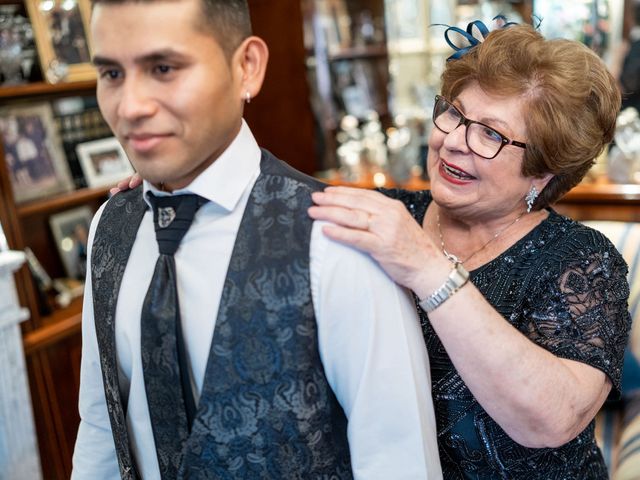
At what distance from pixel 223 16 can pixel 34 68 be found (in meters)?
1.97

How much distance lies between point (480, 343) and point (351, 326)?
0.93 ft

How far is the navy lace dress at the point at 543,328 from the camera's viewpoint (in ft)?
4.05

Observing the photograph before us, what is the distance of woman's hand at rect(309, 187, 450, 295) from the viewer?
2.90 feet

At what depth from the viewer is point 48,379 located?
2.41 meters

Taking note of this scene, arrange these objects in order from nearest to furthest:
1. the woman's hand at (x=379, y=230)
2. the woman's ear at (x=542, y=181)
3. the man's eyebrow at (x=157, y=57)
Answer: the man's eyebrow at (x=157, y=57)
the woman's hand at (x=379, y=230)
the woman's ear at (x=542, y=181)

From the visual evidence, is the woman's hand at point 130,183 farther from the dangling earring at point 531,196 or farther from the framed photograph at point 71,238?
the framed photograph at point 71,238

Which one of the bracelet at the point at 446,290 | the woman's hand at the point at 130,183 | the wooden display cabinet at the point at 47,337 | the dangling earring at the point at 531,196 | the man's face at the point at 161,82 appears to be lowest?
the wooden display cabinet at the point at 47,337

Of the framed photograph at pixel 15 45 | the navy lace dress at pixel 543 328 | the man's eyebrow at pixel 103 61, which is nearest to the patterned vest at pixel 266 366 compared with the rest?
the man's eyebrow at pixel 103 61

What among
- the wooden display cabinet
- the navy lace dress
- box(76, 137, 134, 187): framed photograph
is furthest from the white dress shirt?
box(76, 137, 134, 187): framed photograph

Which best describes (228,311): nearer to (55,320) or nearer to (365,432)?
(365,432)

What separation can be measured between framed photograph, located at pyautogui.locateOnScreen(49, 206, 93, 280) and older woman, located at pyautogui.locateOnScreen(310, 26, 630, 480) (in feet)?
6.00

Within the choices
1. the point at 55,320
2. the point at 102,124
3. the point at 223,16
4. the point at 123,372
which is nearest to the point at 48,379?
the point at 55,320

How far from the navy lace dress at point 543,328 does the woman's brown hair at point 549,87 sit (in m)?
0.18

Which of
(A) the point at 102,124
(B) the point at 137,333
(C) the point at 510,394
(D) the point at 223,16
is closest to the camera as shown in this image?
(D) the point at 223,16
